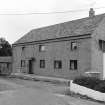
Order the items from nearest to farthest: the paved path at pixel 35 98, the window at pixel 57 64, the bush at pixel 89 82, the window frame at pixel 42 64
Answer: the paved path at pixel 35 98
the bush at pixel 89 82
the window at pixel 57 64
the window frame at pixel 42 64

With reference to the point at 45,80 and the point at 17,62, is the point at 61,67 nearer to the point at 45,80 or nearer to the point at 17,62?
the point at 45,80

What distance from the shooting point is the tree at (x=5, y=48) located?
6109 centimetres

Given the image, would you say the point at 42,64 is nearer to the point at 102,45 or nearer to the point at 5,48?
the point at 102,45

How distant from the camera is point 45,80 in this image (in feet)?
84.4

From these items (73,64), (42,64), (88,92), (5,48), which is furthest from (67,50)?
(5,48)

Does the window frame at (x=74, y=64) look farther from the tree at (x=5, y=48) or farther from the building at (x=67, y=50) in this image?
the tree at (x=5, y=48)

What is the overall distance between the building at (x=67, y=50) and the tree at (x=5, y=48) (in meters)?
27.6

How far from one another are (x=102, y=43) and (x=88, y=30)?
2770 mm

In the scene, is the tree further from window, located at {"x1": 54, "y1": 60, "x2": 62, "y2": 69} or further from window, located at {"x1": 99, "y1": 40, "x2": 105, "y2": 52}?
window, located at {"x1": 99, "y1": 40, "x2": 105, "y2": 52}

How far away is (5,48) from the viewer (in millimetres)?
62875

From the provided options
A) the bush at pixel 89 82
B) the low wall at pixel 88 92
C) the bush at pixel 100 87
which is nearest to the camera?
the low wall at pixel 88 92

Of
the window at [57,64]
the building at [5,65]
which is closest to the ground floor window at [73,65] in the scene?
the window at [57,64]

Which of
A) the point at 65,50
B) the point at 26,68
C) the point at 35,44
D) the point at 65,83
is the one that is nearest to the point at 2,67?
the point at 26,68

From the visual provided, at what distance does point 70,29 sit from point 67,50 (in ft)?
11.8
